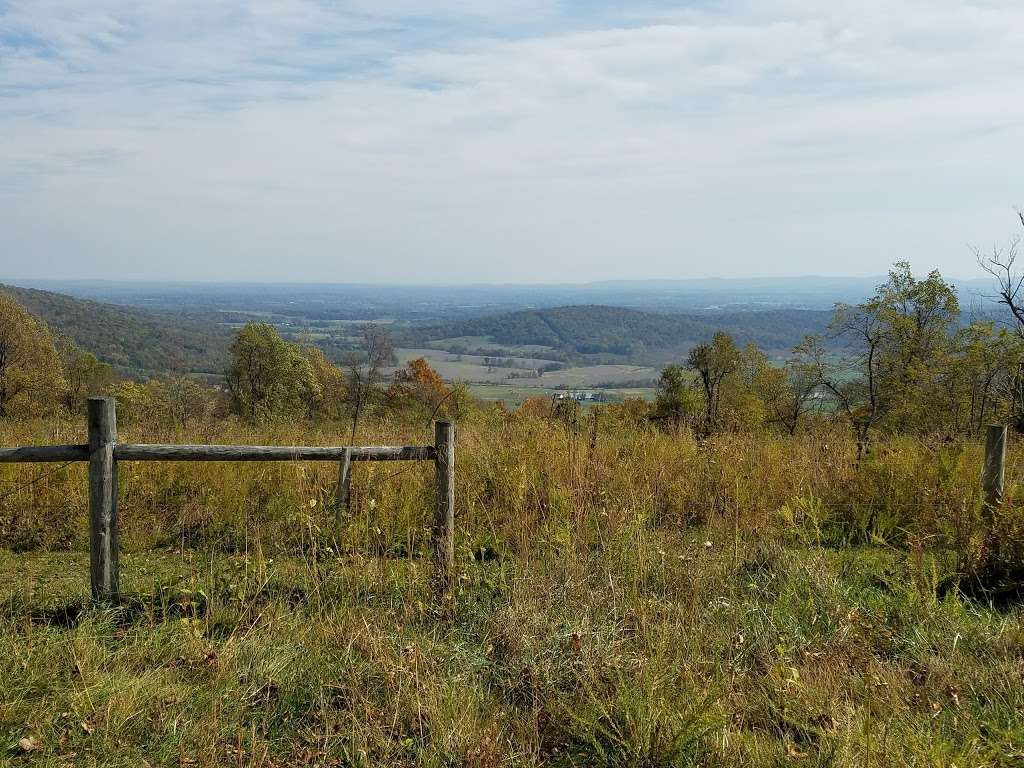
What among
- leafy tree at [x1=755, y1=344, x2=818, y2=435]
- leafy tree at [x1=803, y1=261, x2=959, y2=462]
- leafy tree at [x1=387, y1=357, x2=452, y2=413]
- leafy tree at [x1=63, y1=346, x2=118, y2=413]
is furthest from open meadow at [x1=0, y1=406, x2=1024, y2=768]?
leafy tree at [x1=63, y1=346, x2=118, y2=413]

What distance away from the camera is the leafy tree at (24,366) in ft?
117

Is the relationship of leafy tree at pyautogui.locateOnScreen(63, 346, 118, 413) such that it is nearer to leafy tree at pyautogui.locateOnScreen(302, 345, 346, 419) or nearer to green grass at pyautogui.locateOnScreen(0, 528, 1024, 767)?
leafy tree at pyautogui.locateOnScreen(302, 345, 346, 419)

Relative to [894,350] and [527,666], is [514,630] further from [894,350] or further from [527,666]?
[894,350]

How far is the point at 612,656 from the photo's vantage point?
418 centimetres

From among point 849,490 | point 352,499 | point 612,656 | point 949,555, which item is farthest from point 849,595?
point 352,499

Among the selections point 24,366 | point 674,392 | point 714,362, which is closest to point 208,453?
point 674,392

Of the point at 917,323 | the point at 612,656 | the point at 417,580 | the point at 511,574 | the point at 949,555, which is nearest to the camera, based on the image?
the point at 612,656

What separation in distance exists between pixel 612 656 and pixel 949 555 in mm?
3783

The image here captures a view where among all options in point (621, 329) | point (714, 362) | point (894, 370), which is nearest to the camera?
point (894, 370)

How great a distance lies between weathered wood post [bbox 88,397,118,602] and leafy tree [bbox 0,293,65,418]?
35041mm

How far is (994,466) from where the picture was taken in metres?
6.74

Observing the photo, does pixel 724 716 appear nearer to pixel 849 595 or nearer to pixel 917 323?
pixel 849 595

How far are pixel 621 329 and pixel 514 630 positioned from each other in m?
140

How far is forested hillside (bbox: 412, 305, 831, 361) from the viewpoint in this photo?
124562 mm
